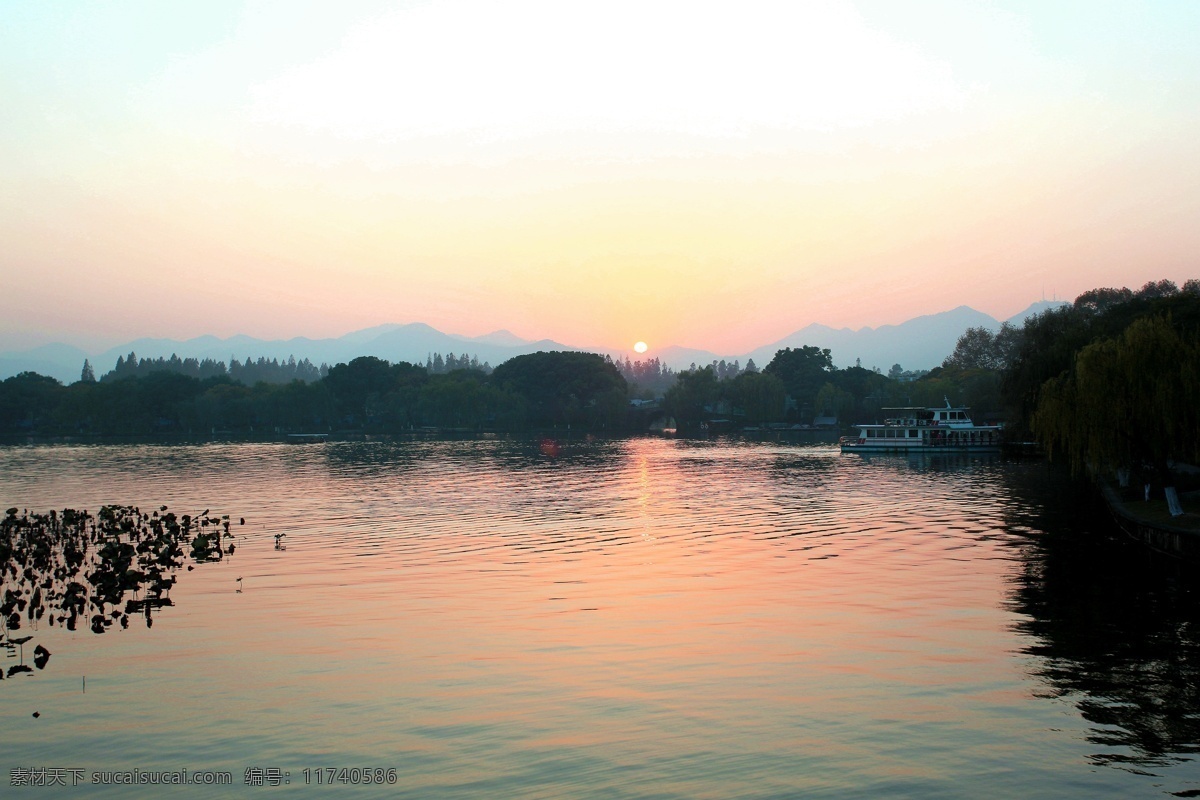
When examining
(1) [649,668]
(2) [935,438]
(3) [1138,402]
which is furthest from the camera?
(2) [935,438]

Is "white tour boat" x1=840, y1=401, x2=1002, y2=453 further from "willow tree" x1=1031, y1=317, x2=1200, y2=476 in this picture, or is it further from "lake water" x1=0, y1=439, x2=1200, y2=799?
"willow tree" x1=1031, y1=317, x2=1200, y2=476

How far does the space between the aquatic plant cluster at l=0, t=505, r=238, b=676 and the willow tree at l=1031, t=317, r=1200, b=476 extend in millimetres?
34840

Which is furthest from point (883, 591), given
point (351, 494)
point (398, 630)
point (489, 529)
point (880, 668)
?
point (351, 494)

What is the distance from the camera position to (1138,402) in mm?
37406

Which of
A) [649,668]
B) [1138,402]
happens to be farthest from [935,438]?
[649,668]

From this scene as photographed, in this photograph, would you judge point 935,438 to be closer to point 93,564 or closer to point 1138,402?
point 1138,402

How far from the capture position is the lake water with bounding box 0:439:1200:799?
1518cm

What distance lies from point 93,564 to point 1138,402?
132 feet

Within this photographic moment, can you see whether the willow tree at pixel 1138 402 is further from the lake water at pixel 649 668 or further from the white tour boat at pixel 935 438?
the white tour boat at pixel 935 438

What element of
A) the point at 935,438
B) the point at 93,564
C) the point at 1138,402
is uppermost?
the point at 1138,402

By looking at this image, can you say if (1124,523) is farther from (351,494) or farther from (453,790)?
(351,494)

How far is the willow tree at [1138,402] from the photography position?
120ft

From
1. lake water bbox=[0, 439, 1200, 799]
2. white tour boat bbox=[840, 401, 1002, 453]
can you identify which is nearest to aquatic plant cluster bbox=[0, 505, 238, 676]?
lake water bbox=[0, 439, 1200, 799]

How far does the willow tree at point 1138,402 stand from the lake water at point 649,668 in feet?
13.4
